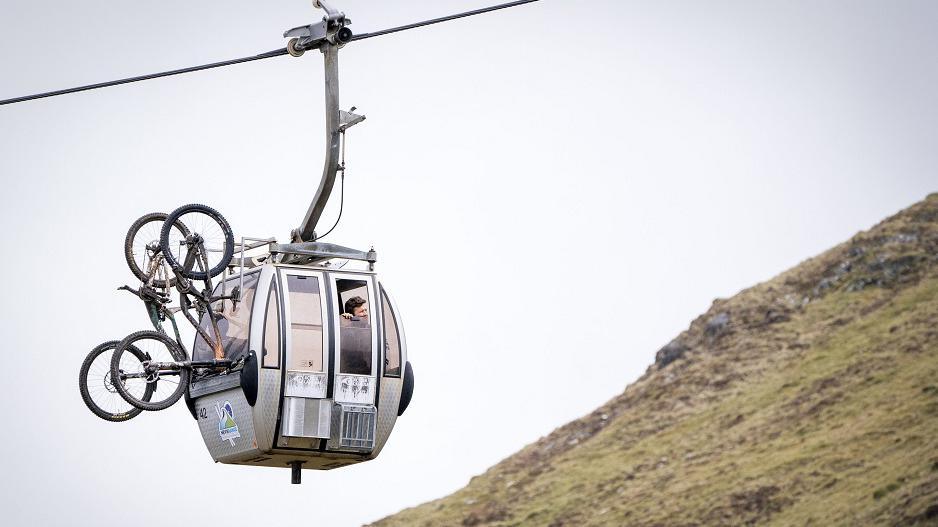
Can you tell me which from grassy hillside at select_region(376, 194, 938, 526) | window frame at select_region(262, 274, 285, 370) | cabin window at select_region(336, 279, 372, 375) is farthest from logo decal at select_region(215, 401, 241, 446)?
grassy hillside at select_region(376, 194, 938, 526)

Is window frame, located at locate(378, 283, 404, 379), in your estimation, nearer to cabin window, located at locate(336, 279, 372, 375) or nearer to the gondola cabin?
the gondola cabin

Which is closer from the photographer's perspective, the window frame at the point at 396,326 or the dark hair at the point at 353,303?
the dark hair at the point at 353,303

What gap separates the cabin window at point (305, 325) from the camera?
26.4m

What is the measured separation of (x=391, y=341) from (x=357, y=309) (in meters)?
0.75

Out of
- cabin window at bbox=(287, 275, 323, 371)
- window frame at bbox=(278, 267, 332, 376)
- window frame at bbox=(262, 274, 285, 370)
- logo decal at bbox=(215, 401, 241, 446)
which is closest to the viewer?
window frame at bbox=(262, 274, 285, 370)

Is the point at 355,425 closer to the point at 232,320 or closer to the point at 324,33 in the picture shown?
the point at 232,320

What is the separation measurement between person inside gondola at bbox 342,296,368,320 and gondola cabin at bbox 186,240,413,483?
15mm

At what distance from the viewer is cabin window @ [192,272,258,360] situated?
26609 millimetres

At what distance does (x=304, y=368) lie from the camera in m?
26.5

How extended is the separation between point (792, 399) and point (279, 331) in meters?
90.0

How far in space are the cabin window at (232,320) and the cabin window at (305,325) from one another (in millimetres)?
644

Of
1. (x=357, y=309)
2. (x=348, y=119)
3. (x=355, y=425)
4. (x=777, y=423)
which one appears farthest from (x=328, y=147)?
(x=777, y=423)

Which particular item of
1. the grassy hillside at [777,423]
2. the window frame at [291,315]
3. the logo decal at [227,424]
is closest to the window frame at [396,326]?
the window frame at [291,315]

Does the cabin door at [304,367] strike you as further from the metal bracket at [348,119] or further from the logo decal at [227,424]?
the metal bracket at [348,119]
